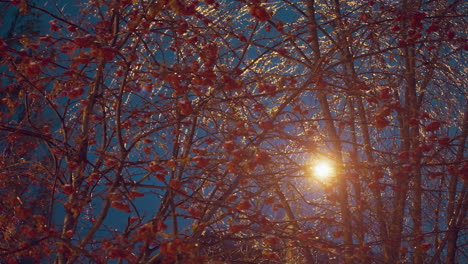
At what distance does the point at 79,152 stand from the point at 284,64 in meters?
2.76

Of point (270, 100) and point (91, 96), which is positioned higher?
point (270, 100)

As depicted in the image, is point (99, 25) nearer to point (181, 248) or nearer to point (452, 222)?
point (181, 248)

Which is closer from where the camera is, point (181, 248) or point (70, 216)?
point (181, 248)

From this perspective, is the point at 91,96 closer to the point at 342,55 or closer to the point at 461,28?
the point at 342,55

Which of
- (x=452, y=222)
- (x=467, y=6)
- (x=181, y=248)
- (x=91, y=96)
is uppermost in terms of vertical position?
(x=467, y=6)

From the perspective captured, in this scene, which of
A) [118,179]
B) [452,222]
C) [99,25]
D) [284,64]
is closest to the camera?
[118,179]

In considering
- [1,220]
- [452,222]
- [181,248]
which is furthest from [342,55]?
[1,220]

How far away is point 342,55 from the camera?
431 cm

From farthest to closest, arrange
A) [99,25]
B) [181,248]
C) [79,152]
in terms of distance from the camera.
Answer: [99,25]
[79,152]
[181,248]

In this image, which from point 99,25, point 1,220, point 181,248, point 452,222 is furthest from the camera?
point 452,222

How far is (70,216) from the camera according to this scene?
3.06 m

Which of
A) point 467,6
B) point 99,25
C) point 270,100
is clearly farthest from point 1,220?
point 467,6

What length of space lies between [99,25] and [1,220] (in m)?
1.85

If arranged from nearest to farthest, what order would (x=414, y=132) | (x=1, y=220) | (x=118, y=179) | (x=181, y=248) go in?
(x=181, y=248) → (x=118, y=179) → (x=1, y=220) → (x=414, y=132)
